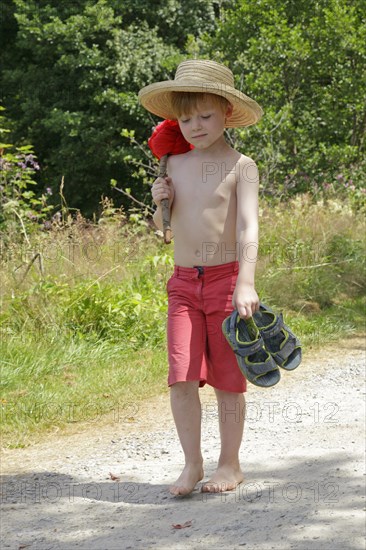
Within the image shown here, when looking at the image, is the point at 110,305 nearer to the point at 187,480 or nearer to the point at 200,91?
the point at 187,480

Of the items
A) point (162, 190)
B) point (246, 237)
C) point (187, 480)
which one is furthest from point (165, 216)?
point (187, 480)

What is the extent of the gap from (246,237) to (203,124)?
20.9 inches

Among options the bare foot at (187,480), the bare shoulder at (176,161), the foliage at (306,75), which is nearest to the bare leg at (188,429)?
the bare foot at (187,480)

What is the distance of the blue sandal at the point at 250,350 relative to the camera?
12.4 feet

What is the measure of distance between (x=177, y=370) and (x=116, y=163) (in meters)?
18.7

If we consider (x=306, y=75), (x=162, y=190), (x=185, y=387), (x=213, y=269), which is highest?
(x=306, y=75)

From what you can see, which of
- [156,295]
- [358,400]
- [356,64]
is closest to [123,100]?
[356,64]

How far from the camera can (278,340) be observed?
4.01 m

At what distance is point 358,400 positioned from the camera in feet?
18.6

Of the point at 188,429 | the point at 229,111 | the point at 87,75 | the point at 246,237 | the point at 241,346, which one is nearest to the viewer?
the point at 241,346

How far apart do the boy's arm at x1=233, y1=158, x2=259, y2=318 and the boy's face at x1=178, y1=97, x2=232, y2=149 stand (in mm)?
180

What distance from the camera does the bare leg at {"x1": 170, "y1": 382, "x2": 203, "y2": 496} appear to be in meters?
4.02

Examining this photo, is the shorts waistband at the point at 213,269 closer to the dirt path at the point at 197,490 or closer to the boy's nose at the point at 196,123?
the boy's nose at the point at 196,123

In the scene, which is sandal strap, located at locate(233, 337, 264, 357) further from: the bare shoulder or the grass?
the grass
